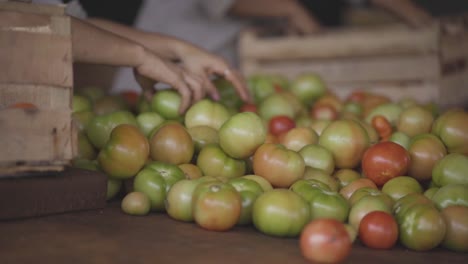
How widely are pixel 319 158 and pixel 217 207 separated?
0.53 metres

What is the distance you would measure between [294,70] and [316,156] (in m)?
2.23

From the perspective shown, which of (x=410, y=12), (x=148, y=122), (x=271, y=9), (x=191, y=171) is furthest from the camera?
(x=271, y=9)

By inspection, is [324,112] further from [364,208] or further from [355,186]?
[364,208]

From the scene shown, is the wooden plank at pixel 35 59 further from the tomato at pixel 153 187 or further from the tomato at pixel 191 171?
the tomato at pixel 191 171

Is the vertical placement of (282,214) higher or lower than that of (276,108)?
lower

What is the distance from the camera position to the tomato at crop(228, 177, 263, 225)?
1.63m

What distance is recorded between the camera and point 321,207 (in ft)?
5.17

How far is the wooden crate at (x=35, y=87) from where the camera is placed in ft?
5.08

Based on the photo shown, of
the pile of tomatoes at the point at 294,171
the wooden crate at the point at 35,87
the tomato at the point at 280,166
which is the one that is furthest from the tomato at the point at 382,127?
the wooden crate at the point at 35,87

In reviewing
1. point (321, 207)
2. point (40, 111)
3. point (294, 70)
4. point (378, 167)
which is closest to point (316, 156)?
point (378, 167)

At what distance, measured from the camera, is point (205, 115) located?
2.20m

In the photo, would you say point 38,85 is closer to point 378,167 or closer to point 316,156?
point 316,156

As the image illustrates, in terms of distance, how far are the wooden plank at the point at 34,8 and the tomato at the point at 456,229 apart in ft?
3.81

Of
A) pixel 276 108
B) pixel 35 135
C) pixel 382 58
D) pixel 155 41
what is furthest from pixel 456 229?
pixel 382 58
